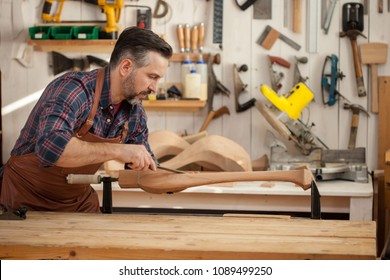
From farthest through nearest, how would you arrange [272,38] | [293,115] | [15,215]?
[272,38] < [293,115] < [15,215]

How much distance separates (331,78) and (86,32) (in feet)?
5.39

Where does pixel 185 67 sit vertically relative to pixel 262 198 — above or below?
above

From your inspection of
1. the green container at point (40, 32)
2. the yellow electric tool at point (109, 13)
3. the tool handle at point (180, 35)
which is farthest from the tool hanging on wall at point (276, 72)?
the green container at point (40, 32)

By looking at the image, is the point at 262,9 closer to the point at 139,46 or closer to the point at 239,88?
the point at 239,88

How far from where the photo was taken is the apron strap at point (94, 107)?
2.72m

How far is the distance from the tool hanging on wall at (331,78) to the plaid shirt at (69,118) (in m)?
1.83

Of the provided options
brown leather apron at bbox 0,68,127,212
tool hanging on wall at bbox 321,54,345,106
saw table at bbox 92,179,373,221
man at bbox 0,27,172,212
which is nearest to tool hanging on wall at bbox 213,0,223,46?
tool hanging on wall at bbox 321,54,345,106

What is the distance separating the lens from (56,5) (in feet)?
15.3

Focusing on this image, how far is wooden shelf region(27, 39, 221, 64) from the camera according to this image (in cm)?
448

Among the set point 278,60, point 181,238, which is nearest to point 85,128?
point 181,238

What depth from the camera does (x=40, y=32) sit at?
448 cm

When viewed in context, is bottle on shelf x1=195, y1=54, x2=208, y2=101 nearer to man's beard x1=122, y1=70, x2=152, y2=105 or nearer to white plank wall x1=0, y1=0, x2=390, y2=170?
white plank wall x1=0, y1=0, x2=390, y2=170

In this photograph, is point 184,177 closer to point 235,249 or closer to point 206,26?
point 235,249

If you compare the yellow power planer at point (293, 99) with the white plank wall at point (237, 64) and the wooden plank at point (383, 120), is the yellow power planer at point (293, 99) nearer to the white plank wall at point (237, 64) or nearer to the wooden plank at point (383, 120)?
the white plank wall at point (237, 64)
